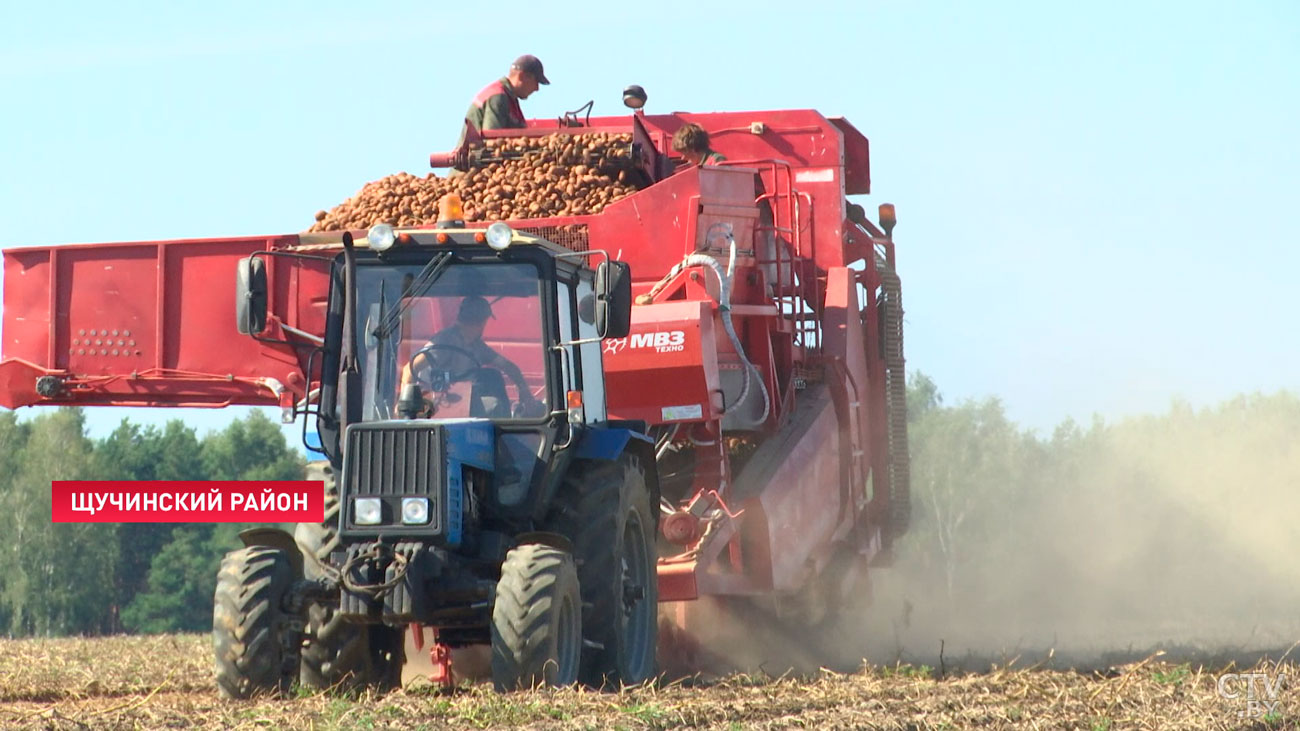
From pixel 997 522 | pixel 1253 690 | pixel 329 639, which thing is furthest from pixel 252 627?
pixel 997 522

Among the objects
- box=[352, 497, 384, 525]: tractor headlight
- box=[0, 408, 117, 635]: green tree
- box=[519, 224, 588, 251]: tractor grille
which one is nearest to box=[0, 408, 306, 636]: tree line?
box=[0, 408, 117, 635]: green tree

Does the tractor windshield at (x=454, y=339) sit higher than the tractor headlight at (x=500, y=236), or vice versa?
the tractor headlight at (x=500, y=236)

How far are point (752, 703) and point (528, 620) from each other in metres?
0.95

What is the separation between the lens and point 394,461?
292 inches

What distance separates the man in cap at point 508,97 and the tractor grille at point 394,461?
4897mm

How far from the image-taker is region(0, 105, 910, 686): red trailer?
32.7 feet

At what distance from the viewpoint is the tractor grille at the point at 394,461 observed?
7.36 metres

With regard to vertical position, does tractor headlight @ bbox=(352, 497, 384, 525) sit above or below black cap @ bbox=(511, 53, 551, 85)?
below

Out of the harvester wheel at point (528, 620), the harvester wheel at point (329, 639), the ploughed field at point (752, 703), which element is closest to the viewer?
the ploughed field at point (752, 703)

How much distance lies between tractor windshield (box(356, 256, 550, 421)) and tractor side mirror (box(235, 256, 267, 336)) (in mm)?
573

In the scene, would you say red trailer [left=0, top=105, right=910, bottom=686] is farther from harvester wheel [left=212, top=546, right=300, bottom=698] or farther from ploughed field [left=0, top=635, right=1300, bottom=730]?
harvester wheel [left=212, top=546, right=300, bottom=698]

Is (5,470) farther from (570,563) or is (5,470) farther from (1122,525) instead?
(570,563)

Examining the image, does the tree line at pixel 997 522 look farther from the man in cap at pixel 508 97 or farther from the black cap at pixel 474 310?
the black cap at pixel 474 310

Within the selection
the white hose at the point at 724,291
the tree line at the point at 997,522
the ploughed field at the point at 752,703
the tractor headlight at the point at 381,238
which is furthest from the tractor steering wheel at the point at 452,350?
the tree line at the point at 997,522
